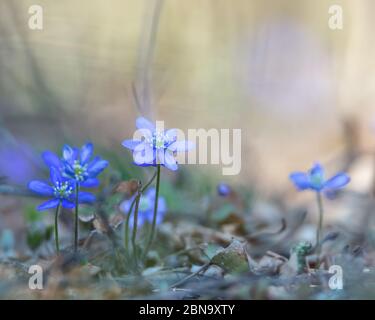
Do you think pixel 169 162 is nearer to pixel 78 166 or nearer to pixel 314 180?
pixel 78 166

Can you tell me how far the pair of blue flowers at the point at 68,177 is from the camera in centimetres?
114

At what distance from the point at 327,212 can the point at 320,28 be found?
1.17 metres

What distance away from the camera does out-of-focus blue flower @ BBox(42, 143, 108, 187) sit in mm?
1157

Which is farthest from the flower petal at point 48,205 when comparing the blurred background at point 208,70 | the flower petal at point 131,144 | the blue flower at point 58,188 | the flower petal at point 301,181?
the blurred background at point 208,70

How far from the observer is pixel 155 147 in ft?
3.67

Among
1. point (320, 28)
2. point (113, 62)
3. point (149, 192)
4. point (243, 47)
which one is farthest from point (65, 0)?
point (149, 192)

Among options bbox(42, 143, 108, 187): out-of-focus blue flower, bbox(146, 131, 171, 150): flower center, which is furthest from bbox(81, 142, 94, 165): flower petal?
bbox(146, 131, 171, 150): flower center

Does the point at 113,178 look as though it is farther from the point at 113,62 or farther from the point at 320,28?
the point at 320,28

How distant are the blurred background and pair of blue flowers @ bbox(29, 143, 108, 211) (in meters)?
1.60

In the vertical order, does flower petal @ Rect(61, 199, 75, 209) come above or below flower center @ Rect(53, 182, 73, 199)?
below

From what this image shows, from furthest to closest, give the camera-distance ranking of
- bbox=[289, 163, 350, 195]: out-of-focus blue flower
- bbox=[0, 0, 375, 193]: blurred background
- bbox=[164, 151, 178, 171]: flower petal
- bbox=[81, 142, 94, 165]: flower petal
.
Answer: bbox=[0, 0, 375, 193]: blurred background, bbox=[289, 163, 350, 195]: out-of-focus blue flower, bbox=[81, 142, 94, 165]: flower petal, bbox=[164, 151, 178, 171]: flower petal

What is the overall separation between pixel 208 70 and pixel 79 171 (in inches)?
81.3

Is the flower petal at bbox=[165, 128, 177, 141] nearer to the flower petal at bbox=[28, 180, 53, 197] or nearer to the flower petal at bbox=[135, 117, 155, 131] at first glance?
the flower petal at bbox=[135, 117, 155, 131]

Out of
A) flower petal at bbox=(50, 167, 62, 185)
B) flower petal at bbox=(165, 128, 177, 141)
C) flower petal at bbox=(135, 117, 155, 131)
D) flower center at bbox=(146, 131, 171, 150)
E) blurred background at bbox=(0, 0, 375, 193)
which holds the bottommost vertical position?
flower petal at bbox=(50, 167, 62, 185)
